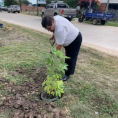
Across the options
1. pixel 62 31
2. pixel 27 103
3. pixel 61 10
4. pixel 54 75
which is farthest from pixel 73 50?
pixel 61 10

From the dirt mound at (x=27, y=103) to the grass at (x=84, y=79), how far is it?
0.48 feet

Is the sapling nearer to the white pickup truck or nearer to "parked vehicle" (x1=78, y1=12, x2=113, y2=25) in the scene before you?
"parked vehicle" (x1=78, y1=12, x2=113, y2=25)

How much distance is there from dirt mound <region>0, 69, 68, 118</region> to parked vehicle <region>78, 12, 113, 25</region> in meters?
11.9

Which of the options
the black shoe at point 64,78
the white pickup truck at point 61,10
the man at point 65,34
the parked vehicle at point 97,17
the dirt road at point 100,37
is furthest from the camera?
the white pickup truck at point 61,10

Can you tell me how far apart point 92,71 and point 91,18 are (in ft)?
38.4

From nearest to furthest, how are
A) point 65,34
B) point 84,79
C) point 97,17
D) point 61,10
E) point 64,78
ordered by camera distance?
1. point 65,34
2. point 64,78
3. point 84,79
4. point 97,17
5. point 61,10

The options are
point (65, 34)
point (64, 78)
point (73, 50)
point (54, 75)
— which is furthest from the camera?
point (64, 78)

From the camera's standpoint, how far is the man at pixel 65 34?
254 centimetres

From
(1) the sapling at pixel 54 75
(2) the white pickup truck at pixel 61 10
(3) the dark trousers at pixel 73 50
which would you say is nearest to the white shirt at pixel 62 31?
(3) the dark trousers at pixel 73 50

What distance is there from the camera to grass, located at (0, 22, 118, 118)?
2.69 m

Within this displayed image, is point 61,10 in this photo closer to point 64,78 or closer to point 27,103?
point 64,78

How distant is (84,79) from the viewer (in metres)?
3.66

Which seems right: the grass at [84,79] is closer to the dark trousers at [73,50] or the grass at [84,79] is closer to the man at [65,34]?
the dark trousers at [73,50]

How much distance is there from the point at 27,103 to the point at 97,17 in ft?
41.7
